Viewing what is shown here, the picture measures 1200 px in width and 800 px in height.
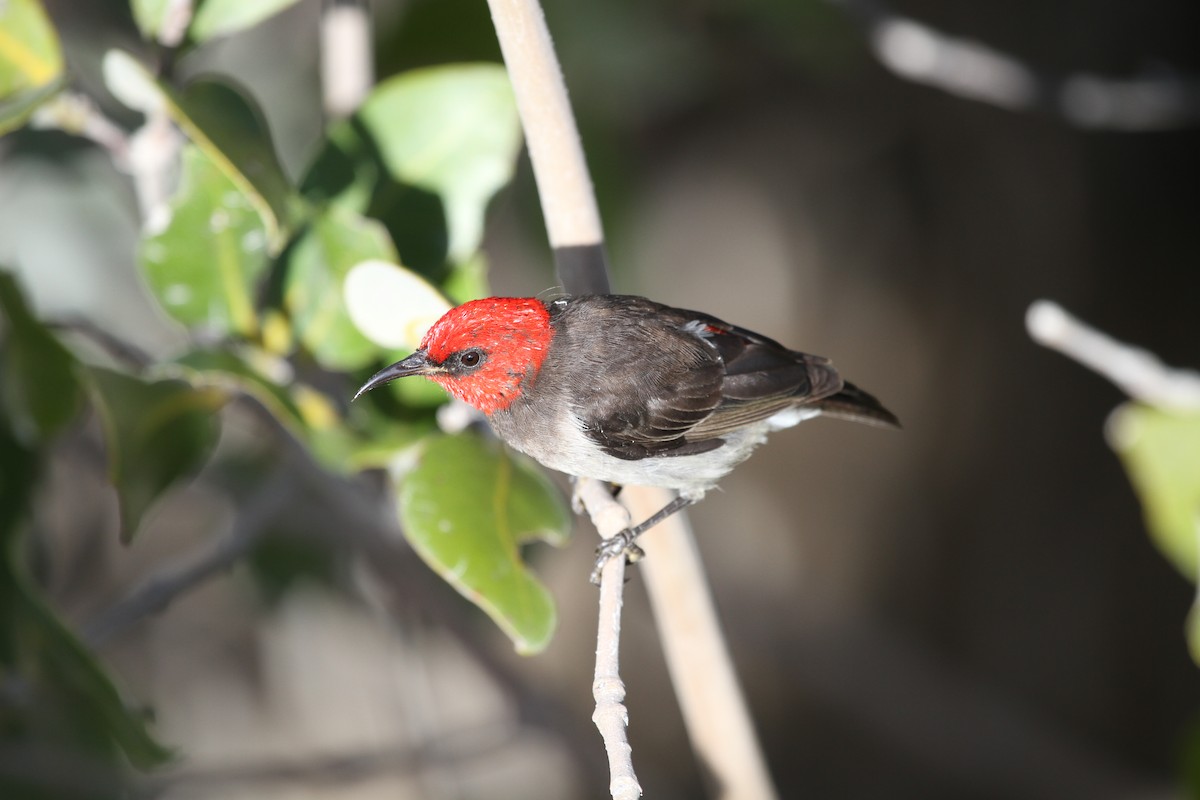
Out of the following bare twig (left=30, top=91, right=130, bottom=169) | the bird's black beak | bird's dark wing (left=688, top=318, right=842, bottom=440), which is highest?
bare twig (left=30, top=91, right=130, bottom=169)

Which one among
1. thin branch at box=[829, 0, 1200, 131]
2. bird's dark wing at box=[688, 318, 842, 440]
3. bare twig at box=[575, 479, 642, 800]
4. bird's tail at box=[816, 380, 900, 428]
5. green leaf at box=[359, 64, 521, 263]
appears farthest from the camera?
thin branch at box=[829, 0, 1200, 131]

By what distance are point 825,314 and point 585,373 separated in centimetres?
312

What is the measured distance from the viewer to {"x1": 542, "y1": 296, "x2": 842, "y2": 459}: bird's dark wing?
1974 mm

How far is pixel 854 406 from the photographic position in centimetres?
236

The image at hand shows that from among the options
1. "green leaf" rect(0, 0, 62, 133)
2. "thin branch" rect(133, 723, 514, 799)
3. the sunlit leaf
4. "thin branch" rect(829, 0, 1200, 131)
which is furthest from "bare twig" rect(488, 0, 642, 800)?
"thin branch" rect(829, 0, 1200, 131)

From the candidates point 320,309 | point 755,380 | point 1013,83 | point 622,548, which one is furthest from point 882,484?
point 320,309

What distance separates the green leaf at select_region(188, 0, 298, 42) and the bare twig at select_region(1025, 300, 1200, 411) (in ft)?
4.50

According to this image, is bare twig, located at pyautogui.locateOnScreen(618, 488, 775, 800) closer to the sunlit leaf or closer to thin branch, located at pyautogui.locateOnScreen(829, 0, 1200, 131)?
the sunlit leaf

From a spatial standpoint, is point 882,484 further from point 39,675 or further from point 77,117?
point 77,117

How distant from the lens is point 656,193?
189 inches

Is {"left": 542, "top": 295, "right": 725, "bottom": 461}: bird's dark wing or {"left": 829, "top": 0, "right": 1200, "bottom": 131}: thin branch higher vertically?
{"left": 829, "top": 0, "right": 1200, "bottom": 131}: thin branch

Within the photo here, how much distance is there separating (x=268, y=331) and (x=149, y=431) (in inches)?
13.0

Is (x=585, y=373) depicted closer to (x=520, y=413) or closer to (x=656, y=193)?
(x=520, y=413)

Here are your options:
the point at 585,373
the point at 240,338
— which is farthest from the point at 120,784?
the point at 585,373
